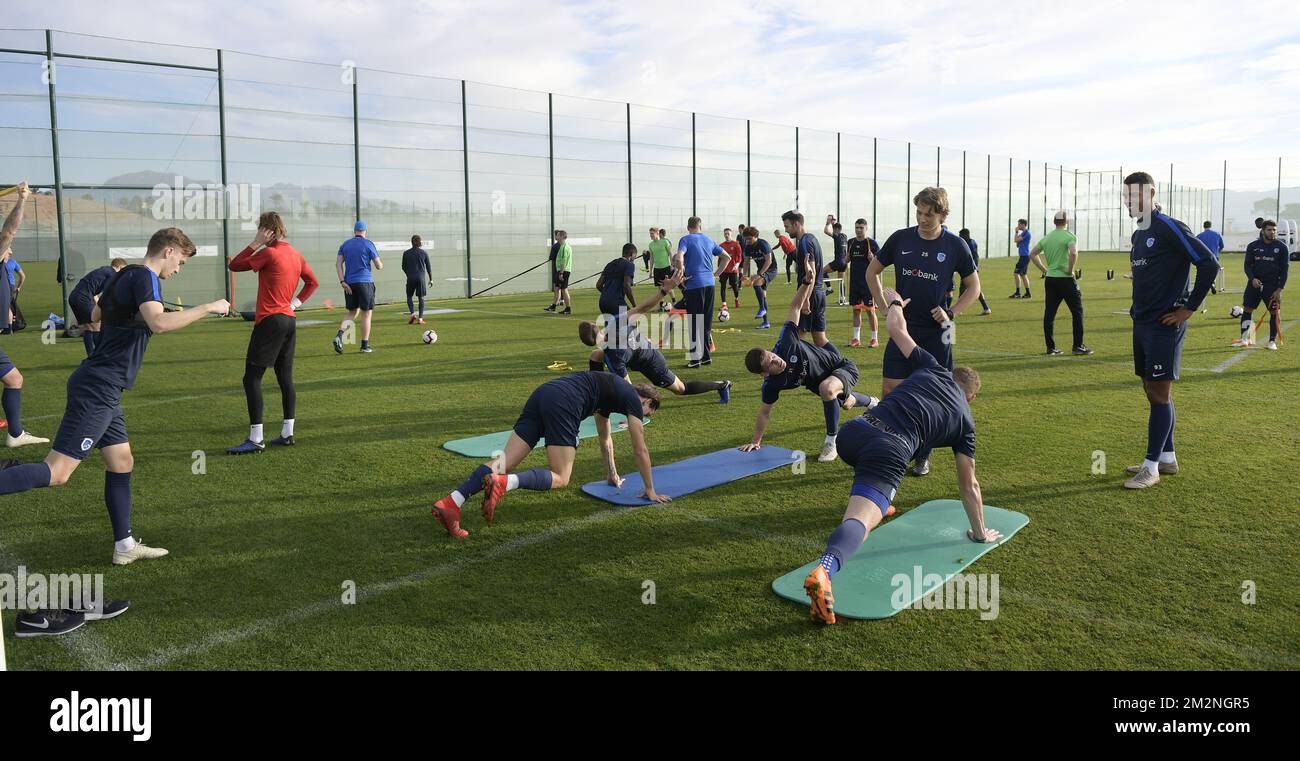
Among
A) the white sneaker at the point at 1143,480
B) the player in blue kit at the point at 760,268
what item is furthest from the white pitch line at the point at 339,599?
the player in blue kit at the point at 760,268

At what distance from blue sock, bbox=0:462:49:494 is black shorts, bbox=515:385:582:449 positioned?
2551 millimetres

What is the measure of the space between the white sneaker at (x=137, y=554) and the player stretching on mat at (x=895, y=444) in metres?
3.70

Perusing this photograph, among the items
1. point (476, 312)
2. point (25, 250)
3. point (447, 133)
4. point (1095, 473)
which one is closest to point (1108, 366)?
point (1095, 473)

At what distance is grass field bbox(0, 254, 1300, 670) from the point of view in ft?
12.9

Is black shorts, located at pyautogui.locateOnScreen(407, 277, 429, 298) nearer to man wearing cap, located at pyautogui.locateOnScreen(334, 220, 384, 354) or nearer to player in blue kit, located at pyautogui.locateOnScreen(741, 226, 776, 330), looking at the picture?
man wearing cap, located at pyautogui.locateOnScreen(334, 220, 384, 354)

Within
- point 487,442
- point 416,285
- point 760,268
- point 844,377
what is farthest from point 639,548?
point 760,268

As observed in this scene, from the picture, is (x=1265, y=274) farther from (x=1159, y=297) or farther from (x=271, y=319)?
(x=271, y=319)

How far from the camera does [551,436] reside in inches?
222

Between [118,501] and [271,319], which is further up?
[271,319]

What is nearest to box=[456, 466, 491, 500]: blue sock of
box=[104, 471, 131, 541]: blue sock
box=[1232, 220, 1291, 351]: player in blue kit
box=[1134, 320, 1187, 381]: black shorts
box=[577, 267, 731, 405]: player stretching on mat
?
box=[104, 471, 131, 541]: blue sock

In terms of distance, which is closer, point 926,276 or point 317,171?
point 926,276

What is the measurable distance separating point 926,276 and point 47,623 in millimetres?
5440

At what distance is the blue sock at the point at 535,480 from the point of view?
5648 mm

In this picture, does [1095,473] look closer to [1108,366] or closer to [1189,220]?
[1108,366]
